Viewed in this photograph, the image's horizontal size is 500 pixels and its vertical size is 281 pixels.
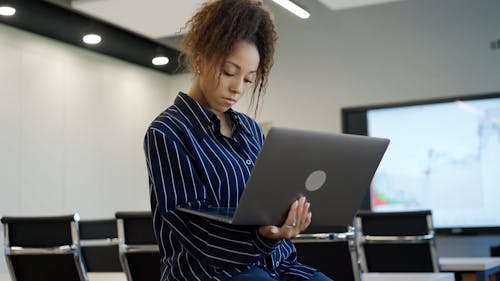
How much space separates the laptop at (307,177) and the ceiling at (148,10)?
Result: 13.5ft

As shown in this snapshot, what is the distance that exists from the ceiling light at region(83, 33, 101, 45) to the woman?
5312 millimetres

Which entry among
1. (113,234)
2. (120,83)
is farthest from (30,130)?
(113,234)

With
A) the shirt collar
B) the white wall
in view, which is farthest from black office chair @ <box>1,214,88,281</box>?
the white wall

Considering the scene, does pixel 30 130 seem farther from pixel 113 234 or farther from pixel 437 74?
pixel 437 74

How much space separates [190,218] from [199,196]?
48mm

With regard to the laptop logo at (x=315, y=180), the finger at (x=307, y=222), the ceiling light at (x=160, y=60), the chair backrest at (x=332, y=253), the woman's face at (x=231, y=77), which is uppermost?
the ceiling light at (x=160, y=60)

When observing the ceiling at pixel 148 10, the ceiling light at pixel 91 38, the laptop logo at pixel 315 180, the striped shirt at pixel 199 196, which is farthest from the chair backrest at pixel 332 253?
the ceiling light at pixel 91 38

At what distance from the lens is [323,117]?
734 centimetres

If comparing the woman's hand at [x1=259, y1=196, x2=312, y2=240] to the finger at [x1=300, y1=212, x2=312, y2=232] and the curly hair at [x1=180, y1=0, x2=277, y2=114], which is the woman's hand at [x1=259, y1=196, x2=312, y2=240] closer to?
the finger at [x1=300, y1=212, x2=312, y2=232]

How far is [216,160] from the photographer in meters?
1.47

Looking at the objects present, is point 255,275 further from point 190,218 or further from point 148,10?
point 148,10

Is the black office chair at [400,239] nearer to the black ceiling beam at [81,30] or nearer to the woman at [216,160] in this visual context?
the woman at [216,160]

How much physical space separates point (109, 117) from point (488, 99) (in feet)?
12.1

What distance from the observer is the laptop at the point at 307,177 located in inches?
52.4
